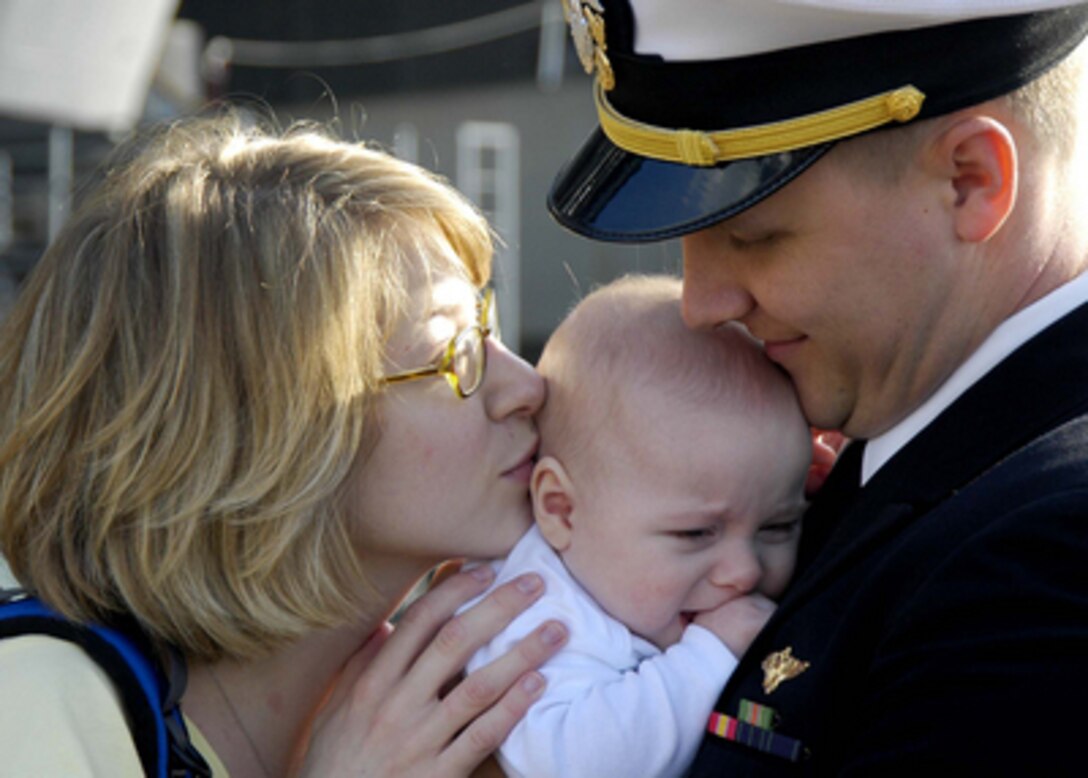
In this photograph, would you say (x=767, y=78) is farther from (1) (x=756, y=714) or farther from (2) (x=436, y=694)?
(2) (x=436, y=694)

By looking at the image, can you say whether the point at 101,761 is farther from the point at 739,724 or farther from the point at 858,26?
the point at 858,26

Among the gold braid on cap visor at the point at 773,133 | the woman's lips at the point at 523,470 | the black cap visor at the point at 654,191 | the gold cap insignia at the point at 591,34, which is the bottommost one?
the woman's lips at the point at 523,470

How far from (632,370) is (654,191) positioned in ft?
1.31

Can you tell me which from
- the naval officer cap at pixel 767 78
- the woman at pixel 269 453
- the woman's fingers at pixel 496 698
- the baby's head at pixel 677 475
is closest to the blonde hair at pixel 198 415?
the woman at pixel 269 453

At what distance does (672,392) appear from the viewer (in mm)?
2240

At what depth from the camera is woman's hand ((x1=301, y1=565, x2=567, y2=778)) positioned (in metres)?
2.19

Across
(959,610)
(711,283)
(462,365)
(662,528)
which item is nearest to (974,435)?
(959,610)

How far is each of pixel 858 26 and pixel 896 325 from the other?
410mm

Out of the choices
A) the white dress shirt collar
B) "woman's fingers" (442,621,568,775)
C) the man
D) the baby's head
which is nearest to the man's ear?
the man

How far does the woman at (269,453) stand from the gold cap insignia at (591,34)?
44cm

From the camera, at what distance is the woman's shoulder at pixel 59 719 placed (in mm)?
1923

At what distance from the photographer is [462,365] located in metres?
2.34

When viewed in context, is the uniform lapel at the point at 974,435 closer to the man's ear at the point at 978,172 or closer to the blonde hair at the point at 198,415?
the man's ear at the point at 978,172

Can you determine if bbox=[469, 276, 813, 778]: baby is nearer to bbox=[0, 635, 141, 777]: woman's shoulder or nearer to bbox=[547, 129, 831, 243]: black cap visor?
bbox=[547, 129, 831, 243]: black cap visor
